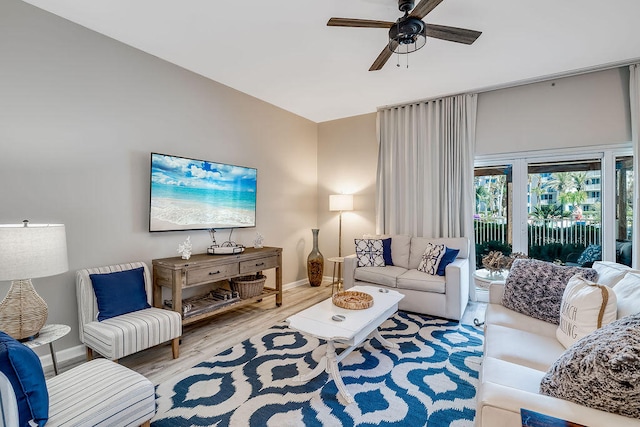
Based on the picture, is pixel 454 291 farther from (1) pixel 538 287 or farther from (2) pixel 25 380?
(2) pixel 25 380

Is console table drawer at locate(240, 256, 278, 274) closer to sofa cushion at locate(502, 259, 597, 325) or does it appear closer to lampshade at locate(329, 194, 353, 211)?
lampshade at locate(329, 194, 353, 211)

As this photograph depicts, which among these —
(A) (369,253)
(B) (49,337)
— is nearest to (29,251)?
(B) (49,337)

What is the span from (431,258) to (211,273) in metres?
2.56

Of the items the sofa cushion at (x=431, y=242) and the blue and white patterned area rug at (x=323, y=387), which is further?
the sofa cushion at (x=431, y=242)

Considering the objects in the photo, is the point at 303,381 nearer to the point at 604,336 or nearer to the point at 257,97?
the point at 604,336

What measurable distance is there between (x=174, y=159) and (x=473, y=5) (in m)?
2.96

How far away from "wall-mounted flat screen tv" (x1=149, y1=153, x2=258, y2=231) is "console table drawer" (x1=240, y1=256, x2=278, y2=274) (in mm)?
577

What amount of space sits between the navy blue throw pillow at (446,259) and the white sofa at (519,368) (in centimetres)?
98

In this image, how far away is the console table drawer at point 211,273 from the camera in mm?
2801

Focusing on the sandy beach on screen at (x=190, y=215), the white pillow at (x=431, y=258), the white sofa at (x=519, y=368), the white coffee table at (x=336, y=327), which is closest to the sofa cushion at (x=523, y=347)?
the white sofa at (x=519, y=368)

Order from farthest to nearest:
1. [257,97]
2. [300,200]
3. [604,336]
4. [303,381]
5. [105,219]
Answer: [300,200] < [257,97] < [105,219] < [303,381] < [604,336]

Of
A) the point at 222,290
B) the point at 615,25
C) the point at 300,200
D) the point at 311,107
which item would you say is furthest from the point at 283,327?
the point at 615,25

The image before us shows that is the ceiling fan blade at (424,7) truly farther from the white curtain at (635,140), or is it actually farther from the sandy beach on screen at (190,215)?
the white curtain at (635,140)

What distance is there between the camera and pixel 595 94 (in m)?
3.31
